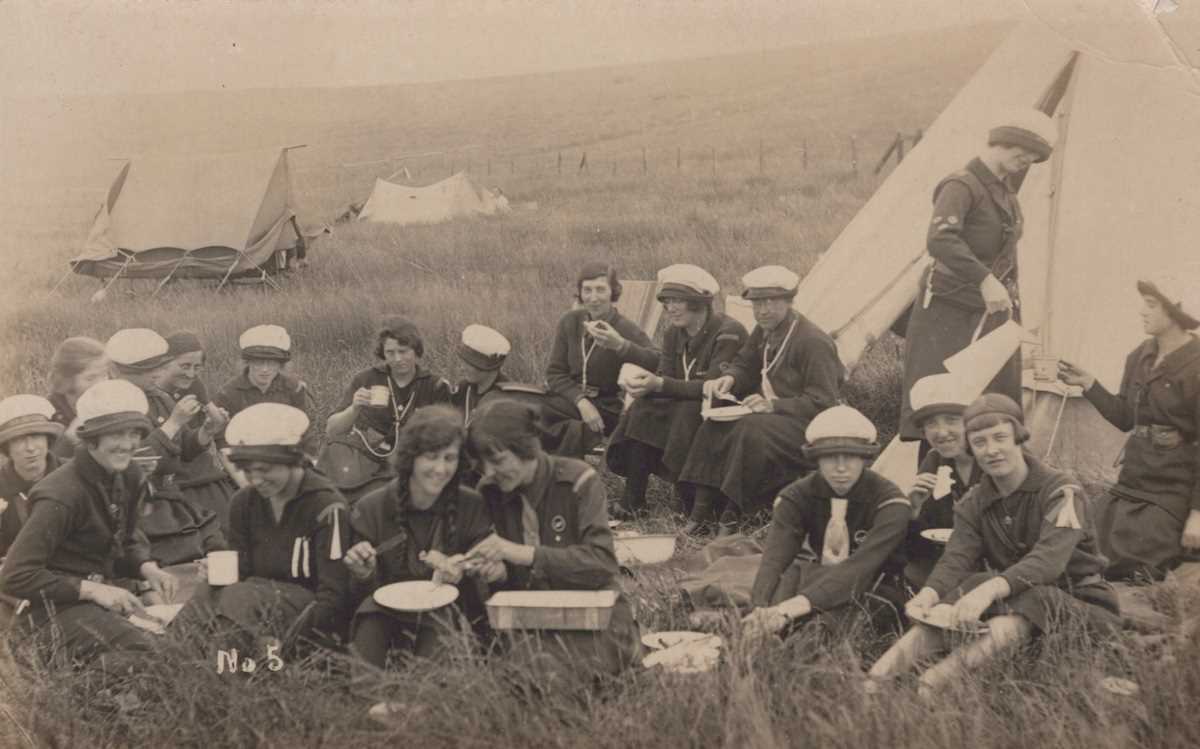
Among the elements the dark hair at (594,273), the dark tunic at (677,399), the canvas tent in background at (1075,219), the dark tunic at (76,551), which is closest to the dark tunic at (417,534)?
the dark tunic at (76,551)

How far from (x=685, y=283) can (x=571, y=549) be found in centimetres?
241

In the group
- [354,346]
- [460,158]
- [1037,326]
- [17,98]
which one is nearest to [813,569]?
[1037,326]

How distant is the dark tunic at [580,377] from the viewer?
5750 millimetres

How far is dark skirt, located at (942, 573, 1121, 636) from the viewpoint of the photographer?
319cm

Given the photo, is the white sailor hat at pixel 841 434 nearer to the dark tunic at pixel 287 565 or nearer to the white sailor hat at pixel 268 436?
the dark tunic at pixel 287 565

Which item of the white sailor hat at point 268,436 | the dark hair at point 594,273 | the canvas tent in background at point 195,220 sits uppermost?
the canvas tent in background at point 195,220

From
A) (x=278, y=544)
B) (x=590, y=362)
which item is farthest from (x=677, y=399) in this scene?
(x=278, y=544)

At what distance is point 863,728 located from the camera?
2.89 meters

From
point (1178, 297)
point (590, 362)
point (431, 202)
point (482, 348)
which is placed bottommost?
point (590, 362)

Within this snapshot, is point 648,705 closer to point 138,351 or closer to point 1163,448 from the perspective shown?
point 1163,448

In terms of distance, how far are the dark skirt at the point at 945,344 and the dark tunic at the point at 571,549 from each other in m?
1.94

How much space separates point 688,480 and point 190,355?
241 centimetres

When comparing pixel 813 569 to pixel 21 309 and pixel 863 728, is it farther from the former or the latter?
pixel 21 309

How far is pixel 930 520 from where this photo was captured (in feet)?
13.2
